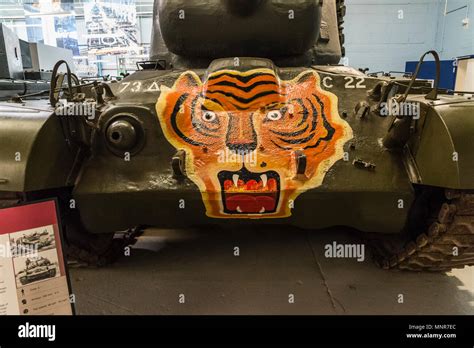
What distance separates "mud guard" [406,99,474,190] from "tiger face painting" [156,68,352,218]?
0.54m

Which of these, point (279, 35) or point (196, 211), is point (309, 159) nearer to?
point (196, 211)

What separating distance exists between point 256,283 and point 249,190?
1.15 metres

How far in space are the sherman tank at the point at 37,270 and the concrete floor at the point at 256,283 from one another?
3.22 ft

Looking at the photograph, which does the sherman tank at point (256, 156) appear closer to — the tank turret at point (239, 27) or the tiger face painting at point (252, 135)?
the tiger face painting at point (252, 135)

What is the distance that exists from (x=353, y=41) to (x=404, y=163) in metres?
14.9

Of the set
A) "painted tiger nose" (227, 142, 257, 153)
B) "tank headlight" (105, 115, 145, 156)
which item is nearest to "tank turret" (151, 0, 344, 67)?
"tank headlight" (105, 115, 145, 156)

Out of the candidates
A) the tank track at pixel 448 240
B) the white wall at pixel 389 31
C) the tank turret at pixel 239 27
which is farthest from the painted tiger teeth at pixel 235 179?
the white wall at pixel 389 31

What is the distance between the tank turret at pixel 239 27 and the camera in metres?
3.87

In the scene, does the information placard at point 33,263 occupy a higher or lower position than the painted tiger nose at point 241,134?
lower

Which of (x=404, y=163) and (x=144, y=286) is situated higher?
(x=404, y=163)
